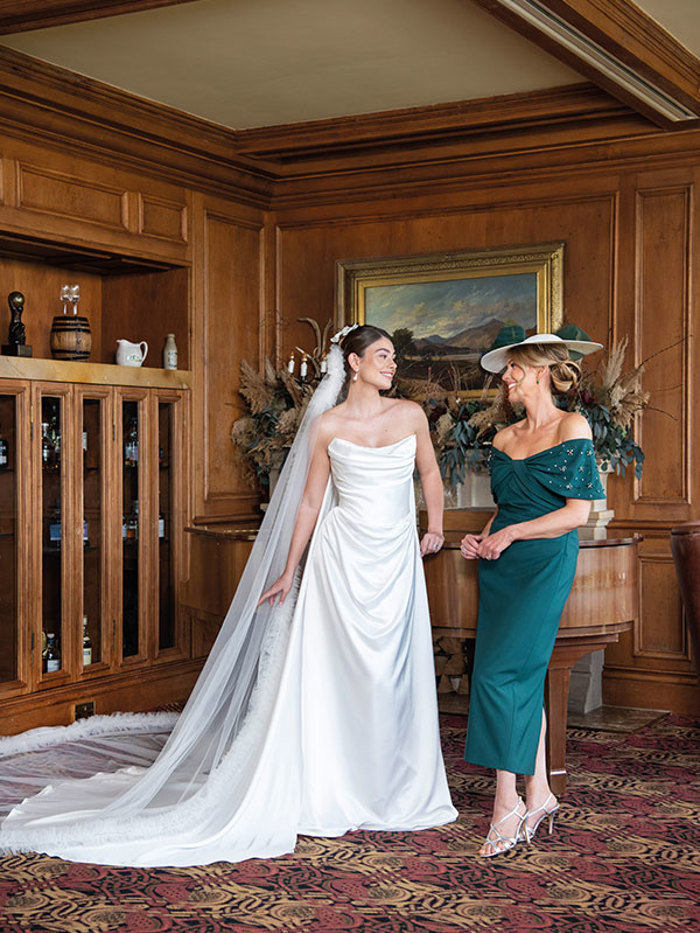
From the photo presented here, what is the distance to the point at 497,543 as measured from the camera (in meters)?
4.13

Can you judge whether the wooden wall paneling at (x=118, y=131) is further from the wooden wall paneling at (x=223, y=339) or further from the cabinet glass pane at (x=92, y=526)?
the cabinet glass pane at (x=92, y=526)

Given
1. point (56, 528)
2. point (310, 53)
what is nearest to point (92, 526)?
point (56, 528)

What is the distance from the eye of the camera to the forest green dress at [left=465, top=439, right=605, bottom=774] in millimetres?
4039

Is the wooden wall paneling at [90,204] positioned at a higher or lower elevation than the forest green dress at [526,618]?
higher

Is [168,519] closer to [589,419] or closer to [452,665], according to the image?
[452,665]

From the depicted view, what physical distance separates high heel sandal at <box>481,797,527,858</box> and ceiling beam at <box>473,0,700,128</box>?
3007mm

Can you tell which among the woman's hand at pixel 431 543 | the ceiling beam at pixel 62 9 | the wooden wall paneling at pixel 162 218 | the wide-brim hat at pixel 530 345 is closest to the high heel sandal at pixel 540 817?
the woman's hand at pixel 431 543

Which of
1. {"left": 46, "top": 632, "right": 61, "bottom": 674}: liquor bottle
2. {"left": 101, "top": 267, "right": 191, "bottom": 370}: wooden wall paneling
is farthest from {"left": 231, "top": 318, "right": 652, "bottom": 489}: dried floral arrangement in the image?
{"left": 46, "top": 632, "right": 61, "bottom": 674}: liquor bottle

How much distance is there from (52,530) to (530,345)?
110 inches

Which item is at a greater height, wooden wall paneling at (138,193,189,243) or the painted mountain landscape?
wooden wall paneling at (138,193,189,243)

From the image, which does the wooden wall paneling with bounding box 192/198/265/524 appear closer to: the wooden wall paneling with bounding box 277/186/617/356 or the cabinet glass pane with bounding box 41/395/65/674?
the wooden wall paneling with bounding box 277/186/617/356

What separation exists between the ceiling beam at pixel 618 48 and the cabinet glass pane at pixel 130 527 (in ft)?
9.52

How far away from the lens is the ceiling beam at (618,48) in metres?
4.49

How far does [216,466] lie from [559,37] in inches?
130
